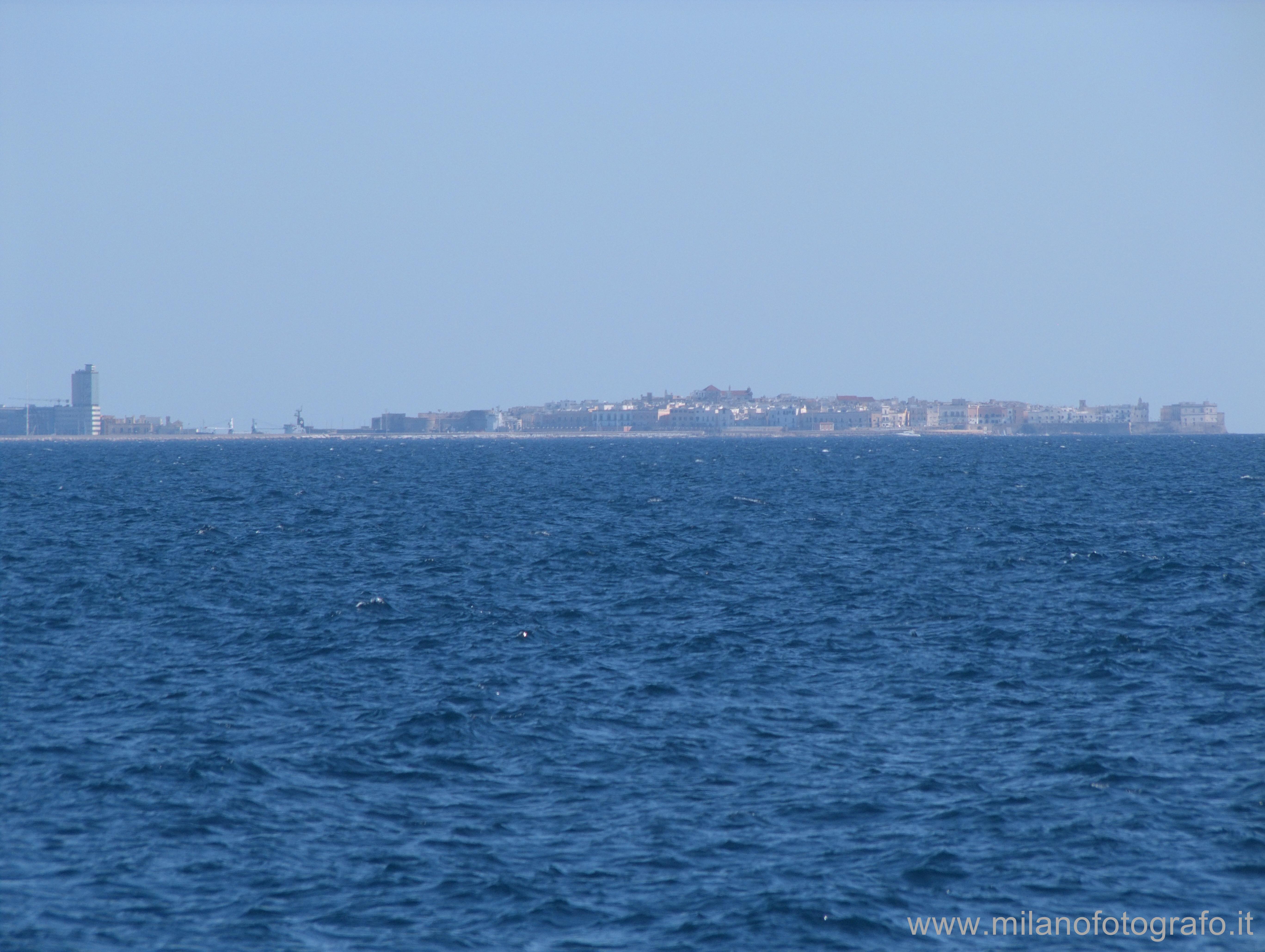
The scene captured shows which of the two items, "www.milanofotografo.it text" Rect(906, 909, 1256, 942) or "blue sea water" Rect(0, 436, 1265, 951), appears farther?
"blue sea water" Rect(0, 436, 1265, 951)

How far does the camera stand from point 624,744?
78.3ft

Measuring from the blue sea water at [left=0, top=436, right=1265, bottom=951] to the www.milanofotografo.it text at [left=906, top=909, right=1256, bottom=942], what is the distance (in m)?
0.16

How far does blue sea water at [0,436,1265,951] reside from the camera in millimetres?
16703

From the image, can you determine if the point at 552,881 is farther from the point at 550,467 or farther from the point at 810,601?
the point at 550,467

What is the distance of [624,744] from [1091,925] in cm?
976

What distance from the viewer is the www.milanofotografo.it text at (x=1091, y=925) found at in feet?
52.1

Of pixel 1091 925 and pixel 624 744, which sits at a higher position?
pixel 624 744

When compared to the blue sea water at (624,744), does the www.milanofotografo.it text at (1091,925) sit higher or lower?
lower

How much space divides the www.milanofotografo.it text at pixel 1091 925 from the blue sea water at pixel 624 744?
16cm

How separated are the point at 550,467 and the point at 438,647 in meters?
103

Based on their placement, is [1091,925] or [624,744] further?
[624,744]

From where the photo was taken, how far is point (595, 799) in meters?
20.8

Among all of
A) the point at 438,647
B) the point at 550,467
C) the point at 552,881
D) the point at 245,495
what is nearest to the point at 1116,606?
the point at 438,647

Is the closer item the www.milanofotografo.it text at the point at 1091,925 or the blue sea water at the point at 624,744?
the www.milanofotografo.it text at the point at 1091,925
